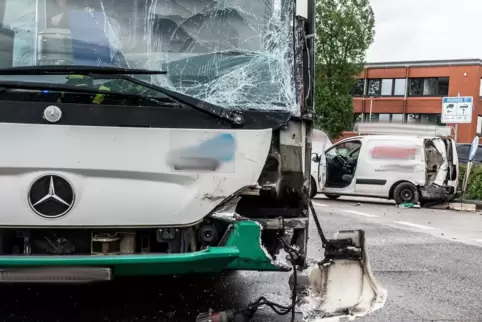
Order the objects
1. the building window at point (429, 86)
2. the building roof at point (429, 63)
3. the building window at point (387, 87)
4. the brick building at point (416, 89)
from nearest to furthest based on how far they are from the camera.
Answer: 1. the building roof at point (429, 63)
2. the brick building at point (416, 89)
3. the building window at point (429, 86)
4. the building window at point (387, 87)

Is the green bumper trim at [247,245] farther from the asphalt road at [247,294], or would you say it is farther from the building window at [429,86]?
the building window at [429,86]

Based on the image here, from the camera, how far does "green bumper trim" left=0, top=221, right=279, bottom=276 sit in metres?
3.24

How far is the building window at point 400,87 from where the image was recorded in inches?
1815

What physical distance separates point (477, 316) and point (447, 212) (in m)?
9.73

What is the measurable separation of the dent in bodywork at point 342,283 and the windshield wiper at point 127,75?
1.34 metres

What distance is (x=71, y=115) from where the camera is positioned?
3287mm

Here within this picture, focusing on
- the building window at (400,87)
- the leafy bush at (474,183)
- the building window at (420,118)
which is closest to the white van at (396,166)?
the leafy bush at (474,183)

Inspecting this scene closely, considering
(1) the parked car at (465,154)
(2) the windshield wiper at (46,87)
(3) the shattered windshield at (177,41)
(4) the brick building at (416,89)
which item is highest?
(4) the brick building at (416,89)

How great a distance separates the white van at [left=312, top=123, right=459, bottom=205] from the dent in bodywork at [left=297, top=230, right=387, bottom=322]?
1085 centimetres

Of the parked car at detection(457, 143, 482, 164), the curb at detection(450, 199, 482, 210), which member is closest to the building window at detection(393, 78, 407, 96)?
the parked car at detection(457, 143, 482, 164)

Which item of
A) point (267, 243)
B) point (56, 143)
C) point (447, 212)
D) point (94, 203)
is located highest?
point (56, 143)

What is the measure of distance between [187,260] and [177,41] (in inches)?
53.6

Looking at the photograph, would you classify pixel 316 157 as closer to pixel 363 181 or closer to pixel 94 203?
pixel 363 181

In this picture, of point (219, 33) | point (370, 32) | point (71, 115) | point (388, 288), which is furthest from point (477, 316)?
point (370, 32)
